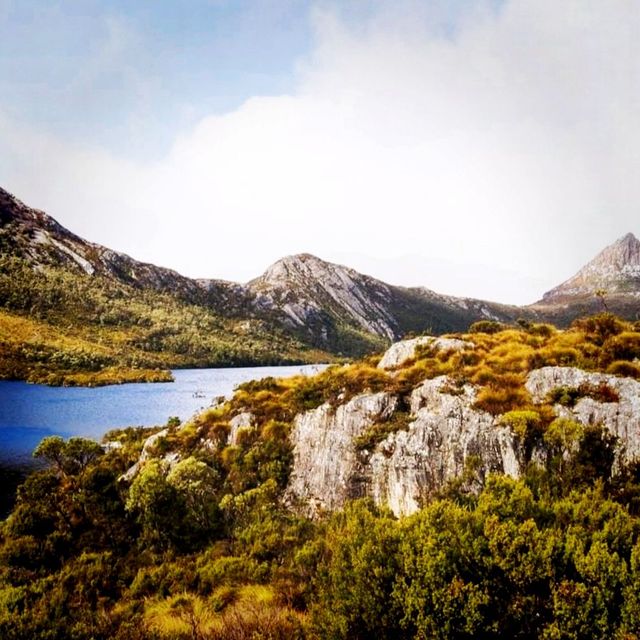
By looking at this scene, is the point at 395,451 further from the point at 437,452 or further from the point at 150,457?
the point at 150,457

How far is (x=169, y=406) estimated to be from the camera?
64.7 m

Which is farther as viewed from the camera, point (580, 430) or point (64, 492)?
point (64, 492)

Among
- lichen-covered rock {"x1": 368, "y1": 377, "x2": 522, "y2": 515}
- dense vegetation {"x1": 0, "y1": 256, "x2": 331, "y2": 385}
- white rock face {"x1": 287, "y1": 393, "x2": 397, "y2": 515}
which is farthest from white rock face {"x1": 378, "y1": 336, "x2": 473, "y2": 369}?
dense vegetation {"x1": 0, "y1": 256, "x2": 331, "y2": 385}

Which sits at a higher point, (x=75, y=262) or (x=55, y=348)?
(x=75, y=262)

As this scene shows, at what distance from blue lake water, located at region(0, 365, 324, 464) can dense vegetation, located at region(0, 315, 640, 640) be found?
18614mm

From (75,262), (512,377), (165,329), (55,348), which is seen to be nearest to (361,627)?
(512,377)

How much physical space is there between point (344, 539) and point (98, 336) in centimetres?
15200

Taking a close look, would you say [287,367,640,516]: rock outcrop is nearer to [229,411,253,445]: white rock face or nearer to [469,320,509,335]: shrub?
[229,411,253,445]: white rock face

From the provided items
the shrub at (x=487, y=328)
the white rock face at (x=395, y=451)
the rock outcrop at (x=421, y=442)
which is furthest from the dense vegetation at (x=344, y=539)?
the shrub at (x=487, y=328)

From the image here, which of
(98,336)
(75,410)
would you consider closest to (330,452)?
(75,410)

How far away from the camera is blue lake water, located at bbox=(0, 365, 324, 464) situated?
155 ft

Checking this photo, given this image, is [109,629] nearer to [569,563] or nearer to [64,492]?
[569,563]

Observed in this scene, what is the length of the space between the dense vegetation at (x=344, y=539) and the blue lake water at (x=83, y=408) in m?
18.6

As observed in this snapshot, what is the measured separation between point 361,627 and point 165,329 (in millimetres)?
174174
